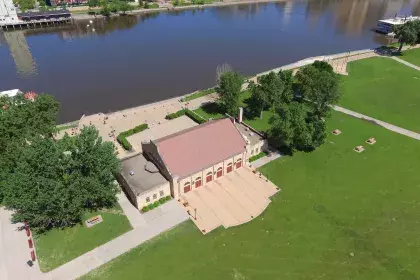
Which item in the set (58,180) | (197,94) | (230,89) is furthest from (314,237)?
(197,94)

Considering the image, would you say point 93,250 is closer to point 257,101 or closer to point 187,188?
point 187,188

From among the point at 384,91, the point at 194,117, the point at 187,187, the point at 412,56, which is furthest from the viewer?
the point at 412,56

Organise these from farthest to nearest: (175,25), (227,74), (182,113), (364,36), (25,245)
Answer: (175,25), (364,36), (182,113), (227,74), (25,245)

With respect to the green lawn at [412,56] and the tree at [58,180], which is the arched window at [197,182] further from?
the green lawn at [412,56]

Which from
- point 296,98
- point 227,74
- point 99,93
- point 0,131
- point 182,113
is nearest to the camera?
point 0,131

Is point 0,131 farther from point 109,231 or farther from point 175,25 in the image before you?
point 175,25

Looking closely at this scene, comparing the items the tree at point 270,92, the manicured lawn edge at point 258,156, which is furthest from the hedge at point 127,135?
the tree at point 270,92

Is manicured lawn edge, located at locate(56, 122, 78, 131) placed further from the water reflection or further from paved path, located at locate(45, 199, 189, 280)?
the water reflection

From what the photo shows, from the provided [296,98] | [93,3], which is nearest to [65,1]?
[93,3]
